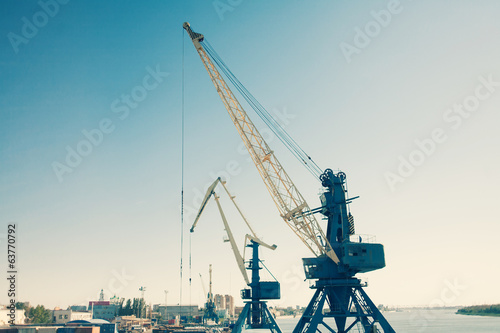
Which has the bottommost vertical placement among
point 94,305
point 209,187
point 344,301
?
point 94,305

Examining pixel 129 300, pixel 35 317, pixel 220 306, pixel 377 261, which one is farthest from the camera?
pixel 220 306

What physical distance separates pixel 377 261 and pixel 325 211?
8.81 m

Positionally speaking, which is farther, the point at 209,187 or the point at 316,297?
the point at 209,187

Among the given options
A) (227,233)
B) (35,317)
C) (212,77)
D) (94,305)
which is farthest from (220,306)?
(212,77)

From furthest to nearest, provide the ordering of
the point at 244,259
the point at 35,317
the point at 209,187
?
the point at 35,317 → the point at 209,187 → the point at 244,259

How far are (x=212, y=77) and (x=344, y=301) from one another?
3312 cm

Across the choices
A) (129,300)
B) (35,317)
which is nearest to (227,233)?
(35,317)

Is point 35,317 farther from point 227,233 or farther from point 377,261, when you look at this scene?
point 377,261

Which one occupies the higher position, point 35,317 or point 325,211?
point 325,211

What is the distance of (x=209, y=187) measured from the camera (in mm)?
50969

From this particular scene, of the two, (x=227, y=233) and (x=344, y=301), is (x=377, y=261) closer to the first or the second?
(x=344, y=301)

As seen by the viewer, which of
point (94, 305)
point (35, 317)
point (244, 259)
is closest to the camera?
point (244, 259)

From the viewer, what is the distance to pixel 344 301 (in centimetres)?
4406

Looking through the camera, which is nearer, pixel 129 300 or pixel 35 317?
pixel 35 317
